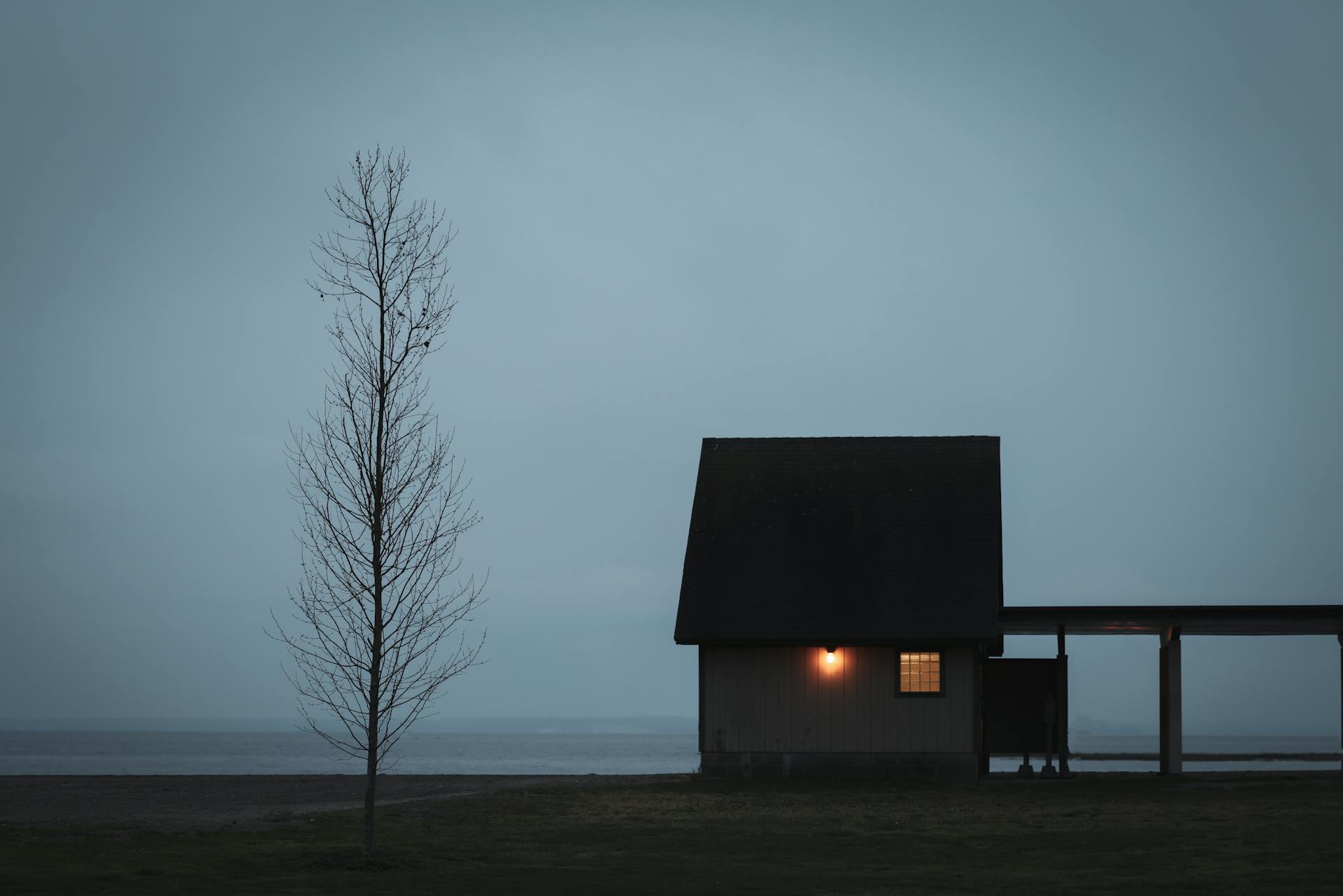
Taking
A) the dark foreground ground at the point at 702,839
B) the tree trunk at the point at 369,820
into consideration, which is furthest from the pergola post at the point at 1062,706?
the tree trunk at the point at 369,820

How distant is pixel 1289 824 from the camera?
1766 centimetres

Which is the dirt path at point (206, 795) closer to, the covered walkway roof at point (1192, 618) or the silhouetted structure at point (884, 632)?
the silhouetted structure at point (884, 632)

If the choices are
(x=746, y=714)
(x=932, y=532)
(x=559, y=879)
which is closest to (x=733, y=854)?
(x=559, y=879)

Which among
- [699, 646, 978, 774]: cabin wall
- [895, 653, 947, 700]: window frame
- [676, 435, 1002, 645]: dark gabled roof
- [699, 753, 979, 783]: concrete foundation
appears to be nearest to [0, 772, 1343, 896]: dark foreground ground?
[699, 753, 979, 783]: concrete foundation

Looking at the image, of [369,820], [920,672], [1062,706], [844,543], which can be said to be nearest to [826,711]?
[920,672]

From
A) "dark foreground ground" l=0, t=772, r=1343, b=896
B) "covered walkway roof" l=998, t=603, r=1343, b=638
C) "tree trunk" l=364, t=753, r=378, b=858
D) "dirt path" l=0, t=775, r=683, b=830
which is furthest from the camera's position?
"covered walkway roof" l=998, t=603, r=1343, b=638

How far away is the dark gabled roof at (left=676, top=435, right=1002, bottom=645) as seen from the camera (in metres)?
27.8

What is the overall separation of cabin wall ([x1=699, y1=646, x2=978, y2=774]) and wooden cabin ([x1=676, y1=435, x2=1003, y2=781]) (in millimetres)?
24

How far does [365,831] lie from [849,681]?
14627 millimetres

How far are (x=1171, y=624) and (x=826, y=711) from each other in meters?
7.26

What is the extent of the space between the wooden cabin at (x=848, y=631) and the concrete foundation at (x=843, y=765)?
3 cm

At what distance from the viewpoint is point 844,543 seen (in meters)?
29.9

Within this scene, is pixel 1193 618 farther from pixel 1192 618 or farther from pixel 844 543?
pixel 844 543

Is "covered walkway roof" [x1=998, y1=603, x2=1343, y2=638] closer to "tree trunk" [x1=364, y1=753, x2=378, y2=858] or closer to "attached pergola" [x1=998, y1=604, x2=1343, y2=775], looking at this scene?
"attached pergola" [x1=998, y1=604, x2=1343, y2=775]
